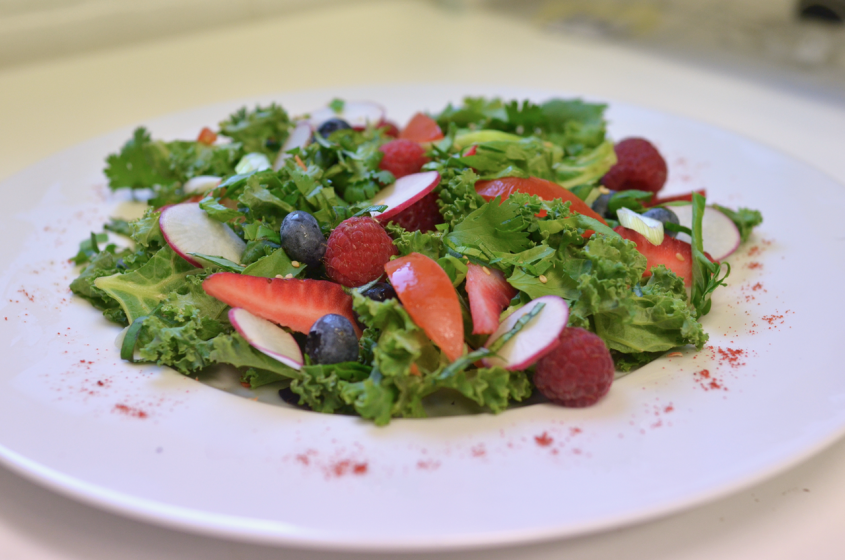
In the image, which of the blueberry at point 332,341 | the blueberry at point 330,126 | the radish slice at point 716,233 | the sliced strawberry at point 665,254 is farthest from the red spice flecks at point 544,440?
the blueberry at point 330,126

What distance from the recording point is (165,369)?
1.50 metres

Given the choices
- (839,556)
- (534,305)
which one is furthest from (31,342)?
(839,556)

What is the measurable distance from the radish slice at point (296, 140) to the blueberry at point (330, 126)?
0.06 metres

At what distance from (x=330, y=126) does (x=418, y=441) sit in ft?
4.37

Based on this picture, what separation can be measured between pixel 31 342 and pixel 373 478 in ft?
2.90

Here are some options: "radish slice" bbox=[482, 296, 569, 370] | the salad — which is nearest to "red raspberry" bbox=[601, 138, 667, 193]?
the salad

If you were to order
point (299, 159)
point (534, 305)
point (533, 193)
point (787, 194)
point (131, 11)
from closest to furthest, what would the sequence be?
point (534, 305), point (533, 193), point (299, 159), point (787, 194), point (131, 11)

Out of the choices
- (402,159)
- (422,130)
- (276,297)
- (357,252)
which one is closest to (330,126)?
(422,130)

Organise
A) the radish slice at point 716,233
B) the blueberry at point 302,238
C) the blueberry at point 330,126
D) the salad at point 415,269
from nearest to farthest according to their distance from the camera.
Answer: the salad at point 415,269
the blueberry at point 302,238
the radish slice at point 716,233
the blueberry at point 330,126

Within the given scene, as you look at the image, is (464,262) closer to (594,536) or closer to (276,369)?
(276,369)

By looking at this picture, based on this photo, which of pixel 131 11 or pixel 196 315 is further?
pixel 131 11

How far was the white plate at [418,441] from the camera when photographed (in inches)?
41.9

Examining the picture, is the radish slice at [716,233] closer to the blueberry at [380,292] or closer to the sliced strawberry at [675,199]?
A: the sliced strawberry at [675,199]

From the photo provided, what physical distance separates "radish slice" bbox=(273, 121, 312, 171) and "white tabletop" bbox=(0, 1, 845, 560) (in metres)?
0.96
